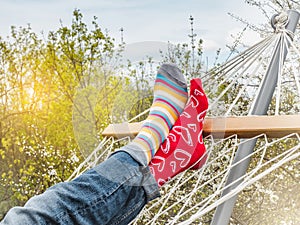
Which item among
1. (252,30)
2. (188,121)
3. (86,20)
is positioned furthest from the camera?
(86,20)

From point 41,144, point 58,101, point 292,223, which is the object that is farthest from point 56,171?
point 292,223

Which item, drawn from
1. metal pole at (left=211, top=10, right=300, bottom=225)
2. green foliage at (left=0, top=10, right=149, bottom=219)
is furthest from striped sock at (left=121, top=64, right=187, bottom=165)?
green foliage at (left=0, top=10, right=149, bottom=219)

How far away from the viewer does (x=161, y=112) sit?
1127 millimetres

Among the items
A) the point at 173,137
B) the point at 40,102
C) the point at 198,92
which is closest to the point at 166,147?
the point at 173,137

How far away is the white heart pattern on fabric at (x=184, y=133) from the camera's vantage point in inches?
42.9

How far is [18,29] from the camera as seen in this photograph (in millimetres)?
2434

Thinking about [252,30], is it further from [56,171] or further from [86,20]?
[56,171]

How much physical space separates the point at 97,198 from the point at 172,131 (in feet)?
0.84

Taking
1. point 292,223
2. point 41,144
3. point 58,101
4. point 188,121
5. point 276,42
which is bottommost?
point 292,223

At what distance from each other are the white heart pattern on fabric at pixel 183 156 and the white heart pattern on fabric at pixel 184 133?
0.07 feet

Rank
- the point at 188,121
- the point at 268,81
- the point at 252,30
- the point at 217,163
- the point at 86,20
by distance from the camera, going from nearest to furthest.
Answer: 1. the point at 188,121
2. the point at 268,81
3. the point at 217,163
4. the point at 252,30
5. the point at 86,20

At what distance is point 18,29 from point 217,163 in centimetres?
115

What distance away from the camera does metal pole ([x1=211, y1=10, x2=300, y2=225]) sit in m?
1.18

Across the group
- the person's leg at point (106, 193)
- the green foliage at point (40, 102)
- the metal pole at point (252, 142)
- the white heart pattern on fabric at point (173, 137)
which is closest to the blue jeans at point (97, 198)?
the person's leg at point (106, 193)
